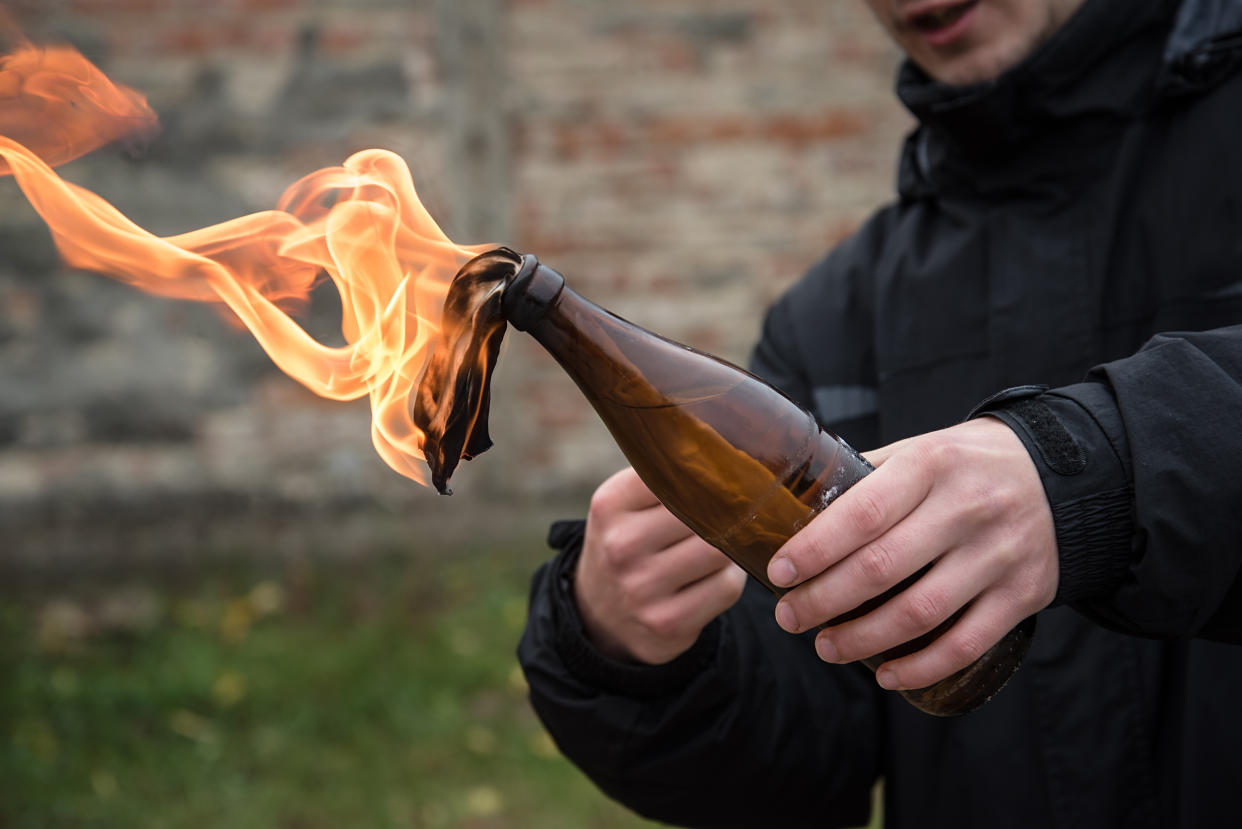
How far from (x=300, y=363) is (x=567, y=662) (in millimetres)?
633

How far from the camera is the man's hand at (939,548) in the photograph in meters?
1.05

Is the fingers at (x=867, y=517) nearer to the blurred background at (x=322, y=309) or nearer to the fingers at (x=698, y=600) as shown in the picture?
the fingers at (x=698, y=600)

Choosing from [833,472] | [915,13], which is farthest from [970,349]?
[833,472]

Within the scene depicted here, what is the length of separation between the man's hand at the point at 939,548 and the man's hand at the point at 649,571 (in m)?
0.36

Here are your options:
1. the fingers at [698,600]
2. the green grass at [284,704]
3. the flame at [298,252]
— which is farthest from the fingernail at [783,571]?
the green grass at [284,704]

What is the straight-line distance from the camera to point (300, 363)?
1.49m

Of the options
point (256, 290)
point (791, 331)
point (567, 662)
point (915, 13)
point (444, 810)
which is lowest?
point (444, 810)

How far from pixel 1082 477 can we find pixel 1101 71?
0.92 metres

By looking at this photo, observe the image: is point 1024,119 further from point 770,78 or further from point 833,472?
point 770,78

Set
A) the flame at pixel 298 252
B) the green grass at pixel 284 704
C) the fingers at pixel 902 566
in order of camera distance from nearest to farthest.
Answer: the fingers at pixel 902 566
the flame at pixel 298 252
the green grass at pixel 284 704

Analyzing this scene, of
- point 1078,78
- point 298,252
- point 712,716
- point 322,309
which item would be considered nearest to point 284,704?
point 322,309

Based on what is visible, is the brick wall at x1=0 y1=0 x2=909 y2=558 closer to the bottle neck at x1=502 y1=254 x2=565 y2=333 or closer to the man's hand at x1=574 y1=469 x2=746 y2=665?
the man's hand at x1=574 y1=469 x2=746 y2=665

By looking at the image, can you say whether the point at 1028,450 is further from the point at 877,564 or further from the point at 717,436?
the point at 717,436

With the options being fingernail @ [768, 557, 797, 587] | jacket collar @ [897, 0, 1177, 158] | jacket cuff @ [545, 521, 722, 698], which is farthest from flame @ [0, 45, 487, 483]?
jacket collar @ [897, 0, 1177, 158]
